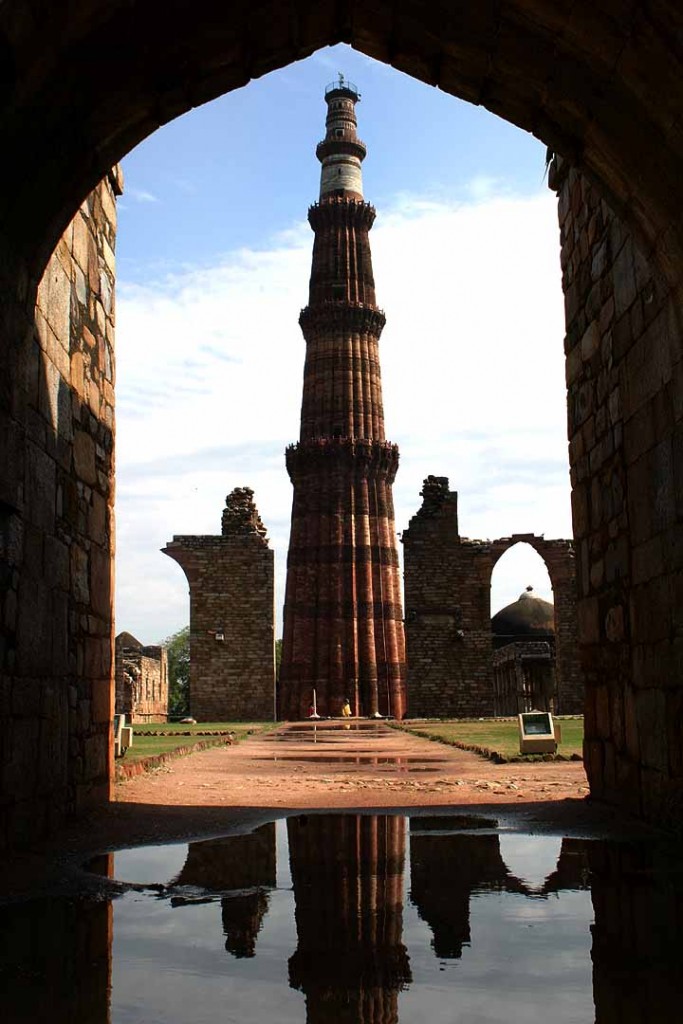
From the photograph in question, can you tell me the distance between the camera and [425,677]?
30.1 m

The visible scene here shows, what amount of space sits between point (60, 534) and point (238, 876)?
2.31 meters

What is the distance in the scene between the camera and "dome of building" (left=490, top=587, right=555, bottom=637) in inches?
1887

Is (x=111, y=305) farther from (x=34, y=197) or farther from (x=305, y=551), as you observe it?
(x=305, y=551)

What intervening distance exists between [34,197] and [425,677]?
26.2 meters

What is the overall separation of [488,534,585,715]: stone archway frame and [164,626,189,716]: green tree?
144ft

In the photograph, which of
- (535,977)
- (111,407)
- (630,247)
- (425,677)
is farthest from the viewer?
(425,677)

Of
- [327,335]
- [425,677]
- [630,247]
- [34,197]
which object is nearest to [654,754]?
[630,247]

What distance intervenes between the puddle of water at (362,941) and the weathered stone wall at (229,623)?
90.7ft

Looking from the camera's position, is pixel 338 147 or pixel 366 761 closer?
pixel 366 761

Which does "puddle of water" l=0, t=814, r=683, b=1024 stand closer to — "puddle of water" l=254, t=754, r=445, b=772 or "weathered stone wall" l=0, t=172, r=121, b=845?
"weathered stone wall" l=0, t=172, r=121, b=845

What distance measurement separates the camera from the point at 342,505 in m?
40.6

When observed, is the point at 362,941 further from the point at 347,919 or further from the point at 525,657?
the point at 525,657

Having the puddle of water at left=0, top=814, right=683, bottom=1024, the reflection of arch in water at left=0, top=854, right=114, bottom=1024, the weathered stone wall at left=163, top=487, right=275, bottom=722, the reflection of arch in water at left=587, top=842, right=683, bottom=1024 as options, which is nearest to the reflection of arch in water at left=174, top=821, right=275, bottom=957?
the puddle of water at left=0, top=814, right=683, bottom=1024

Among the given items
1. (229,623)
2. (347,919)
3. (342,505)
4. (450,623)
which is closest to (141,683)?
(229,623)
